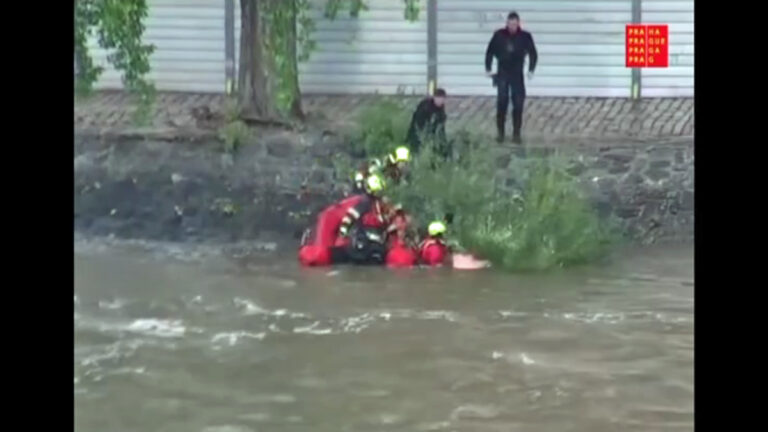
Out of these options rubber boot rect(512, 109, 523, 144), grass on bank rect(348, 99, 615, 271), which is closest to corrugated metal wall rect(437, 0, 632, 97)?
rubber boot rect(512, 109, 523, 144)

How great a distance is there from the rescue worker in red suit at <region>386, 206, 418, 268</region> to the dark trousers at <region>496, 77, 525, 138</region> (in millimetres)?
2827

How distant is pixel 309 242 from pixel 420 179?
991 millimetres

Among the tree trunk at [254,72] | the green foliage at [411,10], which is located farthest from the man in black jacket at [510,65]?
the tree trunk at [254,72]

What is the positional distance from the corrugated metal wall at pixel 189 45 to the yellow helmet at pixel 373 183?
3983 mm

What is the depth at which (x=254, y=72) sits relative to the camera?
41.4 feet

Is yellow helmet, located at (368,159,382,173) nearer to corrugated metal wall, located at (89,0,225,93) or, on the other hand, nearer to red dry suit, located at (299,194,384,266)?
red dry suit, located at (299,194,384,266)

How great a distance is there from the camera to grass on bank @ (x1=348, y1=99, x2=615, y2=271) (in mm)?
9938

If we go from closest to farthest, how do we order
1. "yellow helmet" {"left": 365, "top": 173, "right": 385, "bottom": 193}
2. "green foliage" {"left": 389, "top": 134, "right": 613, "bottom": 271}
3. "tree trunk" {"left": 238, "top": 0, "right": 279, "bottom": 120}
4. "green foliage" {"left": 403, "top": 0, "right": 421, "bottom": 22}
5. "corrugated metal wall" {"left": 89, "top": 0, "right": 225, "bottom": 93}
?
"green foliage" {"left": 389, "top": 134, "right": 613, "bottom": 271} < "yellow helmet" {"left": 365, "top": 173, "right": 385, "bottom": 193} < "tree trunk" {"left": 238, "top": 0, "right": 279, "bottom": 120} < "green foliage" {"left": 403, "top": 0, "right": 421, "bottom": 22} < "corrugated metal wall" {"left": 89, "top": 0, "right": 225, "bottom": 93}

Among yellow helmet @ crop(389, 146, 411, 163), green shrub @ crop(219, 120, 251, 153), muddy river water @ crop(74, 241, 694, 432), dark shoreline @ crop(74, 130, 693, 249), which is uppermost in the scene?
green shrub @ crop(219, 120, 251, 153)

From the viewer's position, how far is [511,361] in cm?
743

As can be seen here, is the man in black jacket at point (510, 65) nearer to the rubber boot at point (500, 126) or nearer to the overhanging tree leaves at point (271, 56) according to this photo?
the rubber boot at point (500, 126)

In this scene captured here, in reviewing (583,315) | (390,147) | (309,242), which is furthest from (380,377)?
(390,147)

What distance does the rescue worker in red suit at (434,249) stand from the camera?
31.7 ft

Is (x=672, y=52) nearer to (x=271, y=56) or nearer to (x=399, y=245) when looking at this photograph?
(x=271, y=56)
